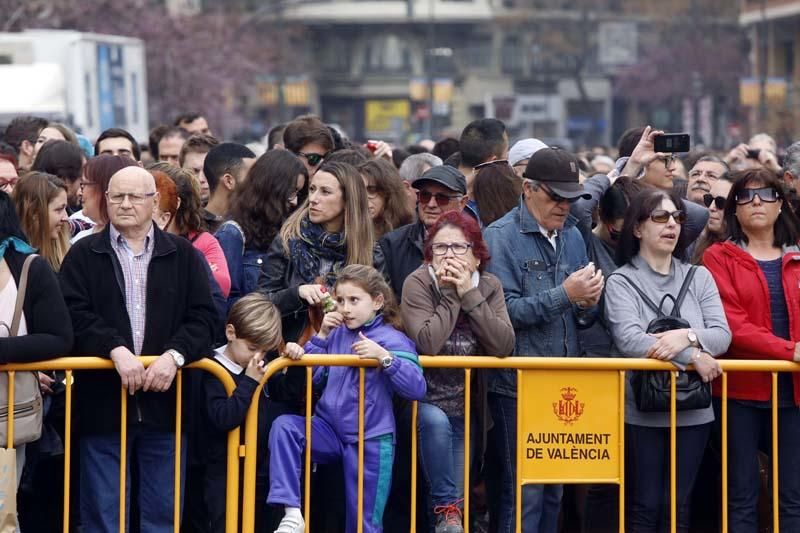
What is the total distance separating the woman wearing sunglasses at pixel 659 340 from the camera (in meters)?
6.44

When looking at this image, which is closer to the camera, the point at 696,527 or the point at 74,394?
the point at 74,394

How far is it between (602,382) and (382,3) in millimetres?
80921

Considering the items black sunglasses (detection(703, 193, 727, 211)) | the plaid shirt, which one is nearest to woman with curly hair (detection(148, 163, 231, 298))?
the plaid shirt

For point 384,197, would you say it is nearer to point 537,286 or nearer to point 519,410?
point 537,286

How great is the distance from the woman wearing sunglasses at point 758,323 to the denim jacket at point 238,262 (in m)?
2.38

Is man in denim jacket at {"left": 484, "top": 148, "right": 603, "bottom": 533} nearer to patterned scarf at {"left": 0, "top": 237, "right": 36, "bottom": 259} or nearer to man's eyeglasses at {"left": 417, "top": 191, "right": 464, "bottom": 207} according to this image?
man's eyeglasses at {"left": 417, "top": 191, "right": 464, "bottom": 207}

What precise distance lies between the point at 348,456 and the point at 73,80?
14.9m

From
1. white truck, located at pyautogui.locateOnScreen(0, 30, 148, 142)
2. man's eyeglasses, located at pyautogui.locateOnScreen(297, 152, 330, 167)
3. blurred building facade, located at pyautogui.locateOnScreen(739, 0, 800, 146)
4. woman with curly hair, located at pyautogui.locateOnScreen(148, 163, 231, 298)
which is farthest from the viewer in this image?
blurred building facade, located at pyautogui.locateOnScreen(739, 0, 800, 146)

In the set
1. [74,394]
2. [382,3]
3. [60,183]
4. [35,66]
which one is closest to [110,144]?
[60,183]

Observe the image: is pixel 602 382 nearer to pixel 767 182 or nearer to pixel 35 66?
pixel 767 182

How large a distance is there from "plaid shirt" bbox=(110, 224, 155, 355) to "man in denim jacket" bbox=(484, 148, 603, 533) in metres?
1.68

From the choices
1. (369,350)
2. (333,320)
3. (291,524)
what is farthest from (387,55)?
(291,524)

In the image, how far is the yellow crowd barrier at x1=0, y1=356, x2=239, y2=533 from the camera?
6098 millimetres

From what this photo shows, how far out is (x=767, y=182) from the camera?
22.7 feet
